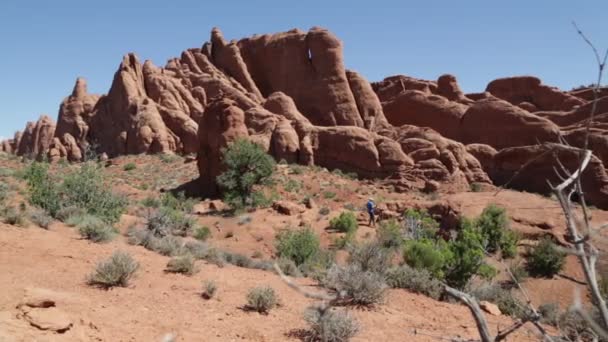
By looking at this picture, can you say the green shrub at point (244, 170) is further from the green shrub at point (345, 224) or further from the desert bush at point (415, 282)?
the desert bush at point (415, 282)

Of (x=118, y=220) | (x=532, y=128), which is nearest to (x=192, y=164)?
(x=118, y=220)

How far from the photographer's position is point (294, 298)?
322 inches

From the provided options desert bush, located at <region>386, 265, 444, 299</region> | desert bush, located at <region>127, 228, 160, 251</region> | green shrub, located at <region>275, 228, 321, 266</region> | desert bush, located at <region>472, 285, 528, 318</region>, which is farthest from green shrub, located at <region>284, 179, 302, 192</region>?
desert bush, located at <region>386, 265, 444, 299</region>

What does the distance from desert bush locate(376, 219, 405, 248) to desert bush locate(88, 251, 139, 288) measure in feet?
37.2

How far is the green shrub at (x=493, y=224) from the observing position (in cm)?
1755

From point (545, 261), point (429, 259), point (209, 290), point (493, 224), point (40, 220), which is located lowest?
point (545, 261)

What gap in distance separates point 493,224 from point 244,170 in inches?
555

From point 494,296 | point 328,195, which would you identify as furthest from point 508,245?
point 328,195

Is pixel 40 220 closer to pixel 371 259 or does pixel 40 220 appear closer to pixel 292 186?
pixel 371 259

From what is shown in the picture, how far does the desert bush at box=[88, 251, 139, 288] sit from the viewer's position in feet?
22.9

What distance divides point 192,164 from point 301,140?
34.7 feet

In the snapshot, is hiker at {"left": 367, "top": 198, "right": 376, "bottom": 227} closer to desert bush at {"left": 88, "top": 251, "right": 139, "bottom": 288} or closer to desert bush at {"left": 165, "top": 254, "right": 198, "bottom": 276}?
desert bush at {"left": 165, "top": 254, "right": 198, "bottom": 276}

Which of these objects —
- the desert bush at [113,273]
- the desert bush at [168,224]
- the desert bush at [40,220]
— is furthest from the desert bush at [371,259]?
the desert bush at [40,220]

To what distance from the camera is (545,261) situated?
53.1 ft
